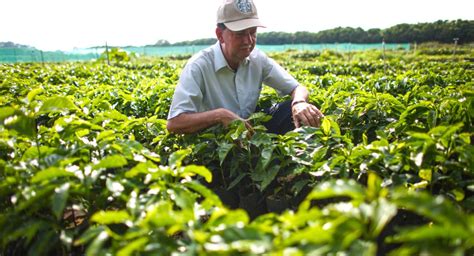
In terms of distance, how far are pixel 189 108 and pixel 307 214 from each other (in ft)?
5.68

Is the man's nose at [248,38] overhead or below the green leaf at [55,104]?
overhead

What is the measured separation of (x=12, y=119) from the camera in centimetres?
143

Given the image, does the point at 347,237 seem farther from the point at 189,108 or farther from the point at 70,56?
the point at 70,56

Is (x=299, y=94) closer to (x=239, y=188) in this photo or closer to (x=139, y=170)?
Result: (x=239, y=188)

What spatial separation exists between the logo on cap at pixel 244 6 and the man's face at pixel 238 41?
14cm

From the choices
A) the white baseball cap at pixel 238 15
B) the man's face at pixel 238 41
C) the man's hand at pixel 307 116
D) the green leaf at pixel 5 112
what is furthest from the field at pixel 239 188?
the white baseball cap at pixel 238 15

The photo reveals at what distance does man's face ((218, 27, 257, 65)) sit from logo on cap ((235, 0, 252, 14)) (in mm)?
137

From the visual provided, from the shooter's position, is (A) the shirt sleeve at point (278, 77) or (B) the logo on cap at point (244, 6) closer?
(B) the logo on cap at point (244, 6)

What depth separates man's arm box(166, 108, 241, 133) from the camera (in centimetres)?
246

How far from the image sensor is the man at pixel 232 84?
2.55 m

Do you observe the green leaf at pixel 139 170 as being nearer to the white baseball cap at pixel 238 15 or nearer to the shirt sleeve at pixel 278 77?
the white baseball cap at pixel 238 15

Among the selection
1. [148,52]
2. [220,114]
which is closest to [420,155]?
[220,114]

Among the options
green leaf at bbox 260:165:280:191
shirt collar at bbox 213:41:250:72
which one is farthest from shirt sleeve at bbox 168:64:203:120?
green leaf at bbox 260:165:280:191

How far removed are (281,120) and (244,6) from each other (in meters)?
0.98
